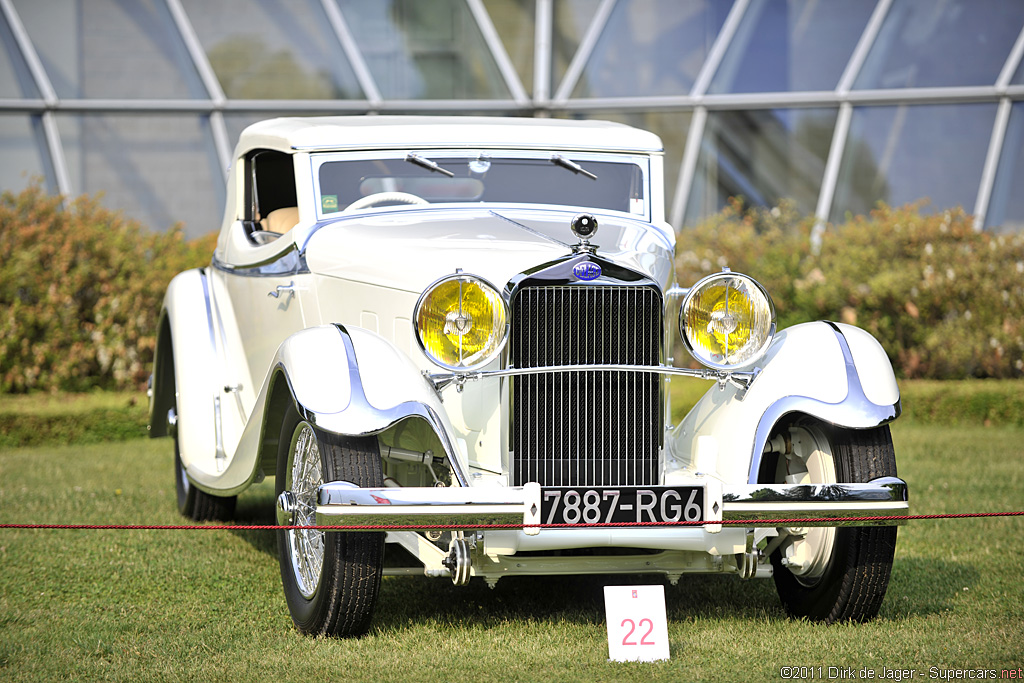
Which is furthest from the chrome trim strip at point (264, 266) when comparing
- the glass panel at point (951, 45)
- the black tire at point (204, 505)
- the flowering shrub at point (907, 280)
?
the glass panel at point (951, 45)

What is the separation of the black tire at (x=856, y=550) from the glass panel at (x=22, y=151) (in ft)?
38.0

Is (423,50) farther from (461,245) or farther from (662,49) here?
(461,245)

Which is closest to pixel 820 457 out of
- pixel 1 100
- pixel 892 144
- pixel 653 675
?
pixel 653 675

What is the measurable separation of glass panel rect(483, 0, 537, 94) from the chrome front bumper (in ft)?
36.6

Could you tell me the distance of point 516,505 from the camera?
347 cm

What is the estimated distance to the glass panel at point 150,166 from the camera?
522 inches

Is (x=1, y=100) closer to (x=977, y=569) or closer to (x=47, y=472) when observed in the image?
(x=47, y=472)

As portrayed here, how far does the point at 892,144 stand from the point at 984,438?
5.09 m

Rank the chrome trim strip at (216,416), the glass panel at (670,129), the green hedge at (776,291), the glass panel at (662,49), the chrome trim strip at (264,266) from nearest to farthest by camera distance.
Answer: the chrome trim strip at (264,266), the chrome trim strip at (216,416), the green hedge at (776,291), the glass panel at (670,129), the glass panel at (662,49)

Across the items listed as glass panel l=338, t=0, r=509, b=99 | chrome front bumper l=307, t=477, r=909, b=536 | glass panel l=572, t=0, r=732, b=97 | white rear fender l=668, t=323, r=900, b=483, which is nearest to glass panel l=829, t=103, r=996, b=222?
glass panel l=572, t=0, r=732, b=97

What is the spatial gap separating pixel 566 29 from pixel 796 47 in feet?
9.46

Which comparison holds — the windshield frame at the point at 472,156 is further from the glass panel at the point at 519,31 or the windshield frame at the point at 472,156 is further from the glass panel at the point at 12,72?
the glass panel at the point at 12,72

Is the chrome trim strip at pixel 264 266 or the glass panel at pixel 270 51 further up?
the glass panel at pixel 270 51

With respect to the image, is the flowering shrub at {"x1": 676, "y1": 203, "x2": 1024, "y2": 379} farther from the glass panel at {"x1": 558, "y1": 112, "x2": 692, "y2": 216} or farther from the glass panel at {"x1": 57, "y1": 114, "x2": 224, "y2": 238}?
the glass panel at {"x1": 57, "y1": 114, "x2": 224, "y2": 238}
